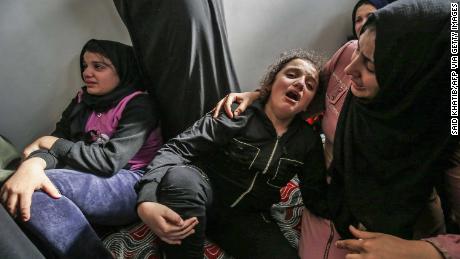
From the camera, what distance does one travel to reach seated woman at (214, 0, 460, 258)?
26.9 inches

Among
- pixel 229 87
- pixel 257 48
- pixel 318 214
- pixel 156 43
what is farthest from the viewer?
pixel 257 48

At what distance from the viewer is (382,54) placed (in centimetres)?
71

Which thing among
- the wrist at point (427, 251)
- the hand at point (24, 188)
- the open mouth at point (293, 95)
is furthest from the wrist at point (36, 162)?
the wrist at point (427, 251)

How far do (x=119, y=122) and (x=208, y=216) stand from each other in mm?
482

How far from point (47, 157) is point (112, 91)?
1.09 ft

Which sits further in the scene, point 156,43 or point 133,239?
point 156,43

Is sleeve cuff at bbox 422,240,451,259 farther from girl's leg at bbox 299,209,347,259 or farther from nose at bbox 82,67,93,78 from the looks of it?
nose at bbox 82,67,93,78

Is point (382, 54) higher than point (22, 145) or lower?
higher

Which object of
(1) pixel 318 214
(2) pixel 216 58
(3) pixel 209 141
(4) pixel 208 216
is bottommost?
(1) pixel 318 214

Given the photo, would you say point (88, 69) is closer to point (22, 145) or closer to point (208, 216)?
point (22, 145)

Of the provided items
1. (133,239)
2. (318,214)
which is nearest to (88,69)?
(133,239)

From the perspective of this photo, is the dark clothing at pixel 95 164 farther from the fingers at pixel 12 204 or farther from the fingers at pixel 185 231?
the fingers at pixel 185 231

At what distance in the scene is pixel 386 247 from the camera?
73 centimetres

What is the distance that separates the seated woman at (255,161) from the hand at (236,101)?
0.02m
